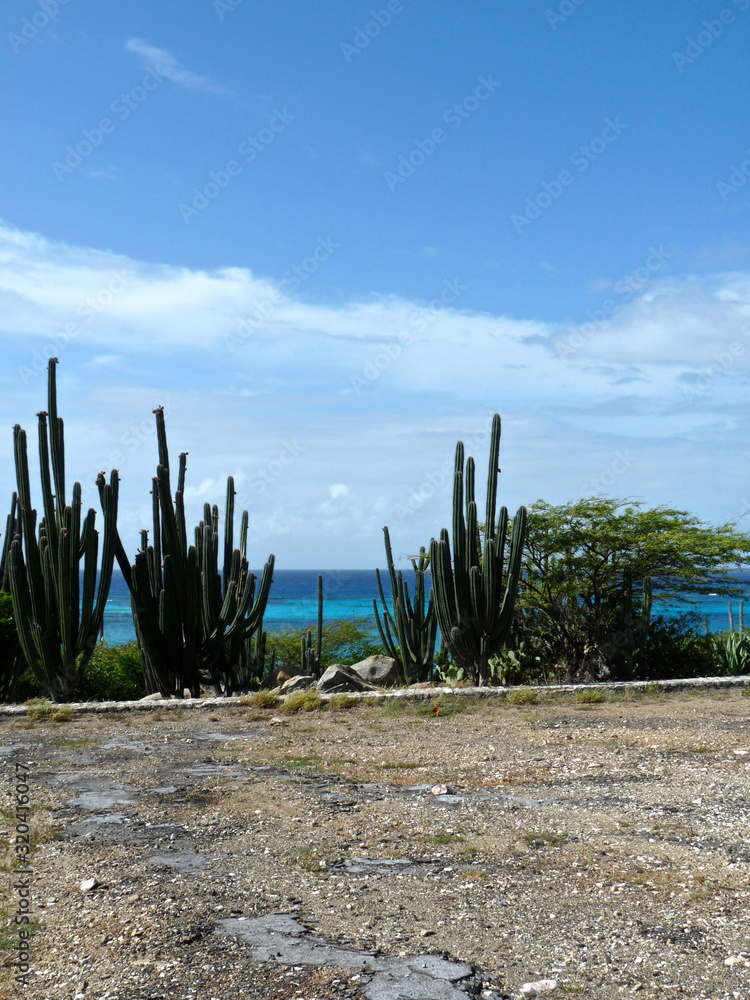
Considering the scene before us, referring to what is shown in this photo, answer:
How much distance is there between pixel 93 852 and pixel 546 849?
2.67m

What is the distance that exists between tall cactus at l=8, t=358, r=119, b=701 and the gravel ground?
3063mm

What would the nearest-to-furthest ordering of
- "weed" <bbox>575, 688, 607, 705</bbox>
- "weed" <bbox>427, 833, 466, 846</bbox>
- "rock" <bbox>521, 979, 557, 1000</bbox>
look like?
"rock" <bbox>521, 979, 557, 1000</bbox>
"weed" <bbox>427, 833, 466, 846</bbox>
"weed" <bbox>575, 688, 607, 705</bbox>

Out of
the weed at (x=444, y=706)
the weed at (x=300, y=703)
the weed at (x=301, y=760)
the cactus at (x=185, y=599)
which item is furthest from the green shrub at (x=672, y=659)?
the weed at (x=301, y=760)

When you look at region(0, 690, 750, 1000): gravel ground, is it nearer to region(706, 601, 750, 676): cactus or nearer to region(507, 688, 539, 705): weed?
region(507, 688, 539, 705): weed

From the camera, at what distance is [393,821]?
19.0 ft

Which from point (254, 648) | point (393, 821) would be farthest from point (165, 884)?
point (254, 648)

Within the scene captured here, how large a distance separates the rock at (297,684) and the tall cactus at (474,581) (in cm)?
209

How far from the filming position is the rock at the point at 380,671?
14898mm

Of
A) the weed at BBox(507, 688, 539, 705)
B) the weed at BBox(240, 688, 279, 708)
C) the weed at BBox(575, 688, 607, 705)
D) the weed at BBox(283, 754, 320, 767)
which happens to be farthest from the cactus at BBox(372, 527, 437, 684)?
the weed at BBox(283, 754, 320, 767)

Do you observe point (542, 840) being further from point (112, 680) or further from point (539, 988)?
point (112, 680)

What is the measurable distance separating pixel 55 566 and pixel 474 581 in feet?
18.8

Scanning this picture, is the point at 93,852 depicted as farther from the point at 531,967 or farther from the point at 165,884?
the point at 531,967

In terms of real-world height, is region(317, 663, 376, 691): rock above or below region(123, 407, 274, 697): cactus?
below

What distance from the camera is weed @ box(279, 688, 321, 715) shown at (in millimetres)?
10969
